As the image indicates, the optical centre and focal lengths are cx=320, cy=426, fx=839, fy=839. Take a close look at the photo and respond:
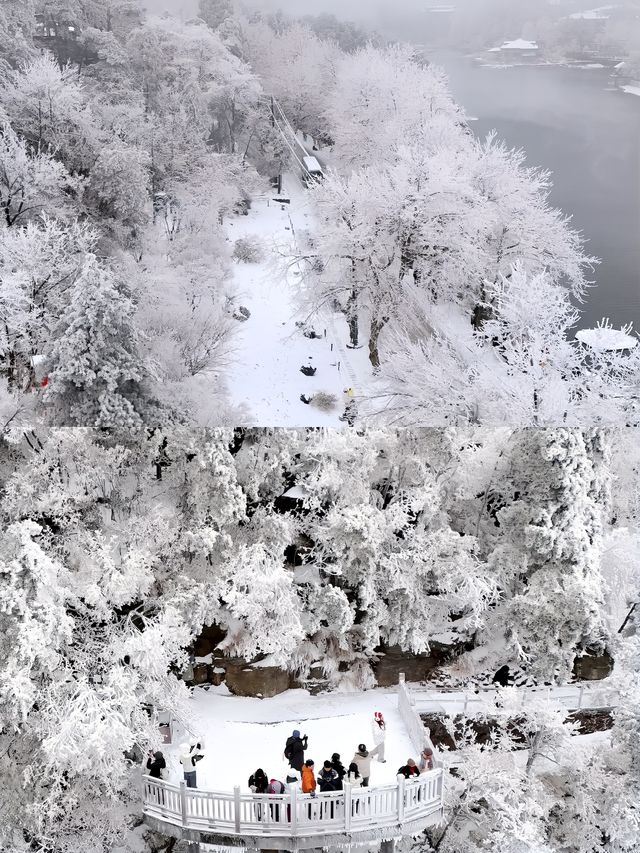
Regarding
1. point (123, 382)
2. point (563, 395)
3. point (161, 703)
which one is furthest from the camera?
point (563, 395)

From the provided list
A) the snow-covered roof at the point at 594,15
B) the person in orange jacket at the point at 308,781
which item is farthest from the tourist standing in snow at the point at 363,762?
the snow-covered roof at the point at 594,15

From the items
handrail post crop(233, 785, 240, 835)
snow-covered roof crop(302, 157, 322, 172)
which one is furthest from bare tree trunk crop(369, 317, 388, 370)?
handrail post crop(233, 785, 240, 835)

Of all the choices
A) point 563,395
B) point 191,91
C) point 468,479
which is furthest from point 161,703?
point 191,91

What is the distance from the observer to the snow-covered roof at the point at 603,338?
7.13 meters

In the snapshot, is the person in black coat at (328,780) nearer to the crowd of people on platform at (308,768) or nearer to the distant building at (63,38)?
the crowd of people on platform at (308,768)

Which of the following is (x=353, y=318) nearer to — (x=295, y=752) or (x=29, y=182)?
(x=29, y=182)

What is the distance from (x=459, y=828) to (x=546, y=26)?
6.81 m

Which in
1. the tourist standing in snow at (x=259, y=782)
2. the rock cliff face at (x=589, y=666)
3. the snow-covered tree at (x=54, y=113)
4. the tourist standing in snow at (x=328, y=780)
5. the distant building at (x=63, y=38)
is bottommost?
the rock cliff face at (x=589, y=666)

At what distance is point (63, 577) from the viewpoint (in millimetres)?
6461

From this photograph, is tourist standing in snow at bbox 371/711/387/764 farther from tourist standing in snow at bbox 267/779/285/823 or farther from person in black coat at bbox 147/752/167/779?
person in black coat at bbox 147/752/167/779

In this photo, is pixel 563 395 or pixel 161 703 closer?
pixel 161 703

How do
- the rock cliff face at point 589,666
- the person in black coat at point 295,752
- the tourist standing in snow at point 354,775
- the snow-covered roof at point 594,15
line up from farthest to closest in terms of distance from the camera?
the rock cliff face at point 589,666 → the snow-covered roof at point 594,15 → the person in black coat at point 295,752 → the tourist standing in snow at point 354,775

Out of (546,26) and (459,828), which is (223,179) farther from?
(459,828)

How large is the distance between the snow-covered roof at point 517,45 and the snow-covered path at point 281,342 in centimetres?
193
